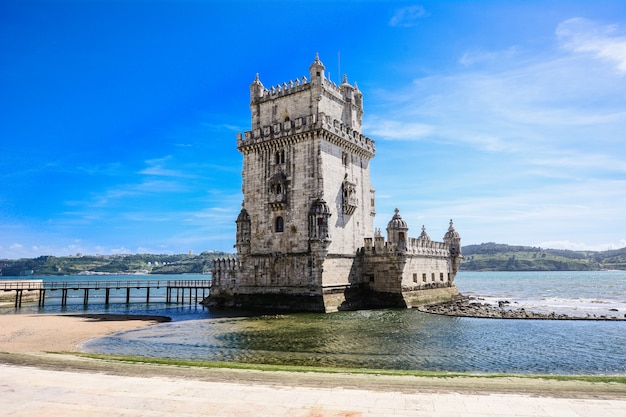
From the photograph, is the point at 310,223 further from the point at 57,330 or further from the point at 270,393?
the point at 270,393

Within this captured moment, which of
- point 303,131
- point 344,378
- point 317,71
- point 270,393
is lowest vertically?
point 344,378

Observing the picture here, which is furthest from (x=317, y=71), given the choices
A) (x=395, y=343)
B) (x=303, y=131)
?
(x=395, y=343)

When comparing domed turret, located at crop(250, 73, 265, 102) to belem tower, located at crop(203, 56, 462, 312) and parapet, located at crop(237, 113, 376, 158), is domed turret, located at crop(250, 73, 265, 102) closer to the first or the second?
belem tower, located at crop(203, 56, 462, 312)

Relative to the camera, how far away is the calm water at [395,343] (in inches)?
747

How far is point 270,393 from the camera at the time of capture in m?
10.8

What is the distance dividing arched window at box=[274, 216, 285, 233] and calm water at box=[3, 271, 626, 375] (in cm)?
994

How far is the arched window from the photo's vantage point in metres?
42.2

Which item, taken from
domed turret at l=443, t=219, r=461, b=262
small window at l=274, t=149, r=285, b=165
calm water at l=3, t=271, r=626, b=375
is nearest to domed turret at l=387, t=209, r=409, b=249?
calm water at l=3, t=271, r=626, b=375

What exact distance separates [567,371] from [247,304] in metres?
29.9

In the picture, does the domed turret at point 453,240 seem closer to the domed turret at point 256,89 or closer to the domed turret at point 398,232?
the domed turret at point 398,232

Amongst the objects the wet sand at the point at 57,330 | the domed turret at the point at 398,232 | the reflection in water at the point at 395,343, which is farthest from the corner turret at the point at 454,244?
the wet sand at the point at 57,330

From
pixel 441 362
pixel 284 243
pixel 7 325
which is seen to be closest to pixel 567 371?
pixel 441 362

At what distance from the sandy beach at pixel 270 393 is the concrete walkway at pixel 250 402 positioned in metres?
0.02

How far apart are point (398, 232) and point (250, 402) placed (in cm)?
3357
